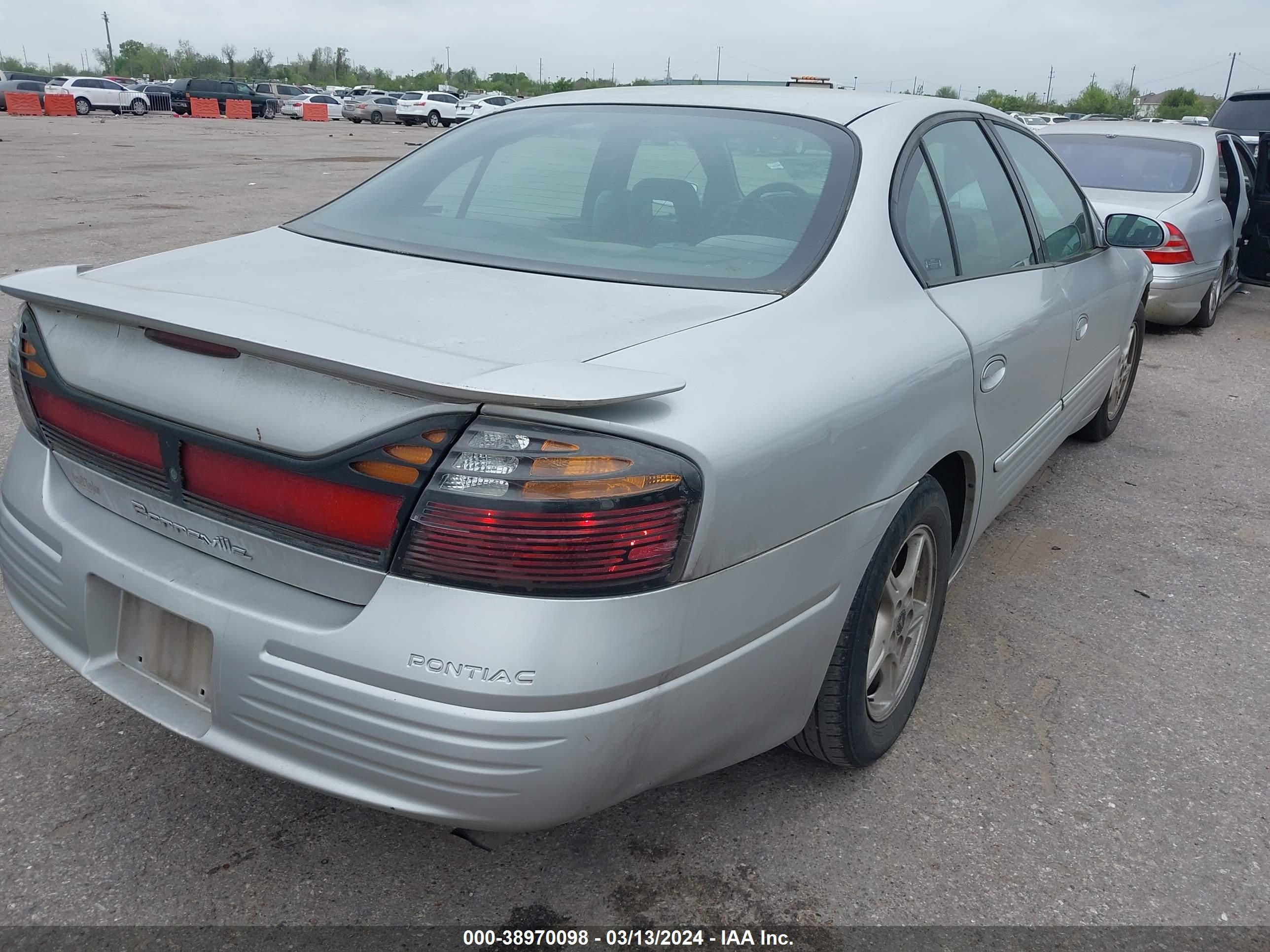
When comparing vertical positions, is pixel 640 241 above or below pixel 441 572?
above

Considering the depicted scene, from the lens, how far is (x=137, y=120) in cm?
3781

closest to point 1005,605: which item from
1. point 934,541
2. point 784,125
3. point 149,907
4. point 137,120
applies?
point 934,541

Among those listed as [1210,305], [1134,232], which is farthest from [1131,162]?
[1134,232]

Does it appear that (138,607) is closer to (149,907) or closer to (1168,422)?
(149,907)

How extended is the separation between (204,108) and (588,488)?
47052mm

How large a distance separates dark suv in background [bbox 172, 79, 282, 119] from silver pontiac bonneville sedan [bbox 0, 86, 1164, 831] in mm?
45940

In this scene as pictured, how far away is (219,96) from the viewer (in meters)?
44.3

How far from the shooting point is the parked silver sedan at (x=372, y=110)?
42.8 m

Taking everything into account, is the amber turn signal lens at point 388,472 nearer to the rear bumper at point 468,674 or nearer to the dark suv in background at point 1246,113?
the rear bumper at point 468,674

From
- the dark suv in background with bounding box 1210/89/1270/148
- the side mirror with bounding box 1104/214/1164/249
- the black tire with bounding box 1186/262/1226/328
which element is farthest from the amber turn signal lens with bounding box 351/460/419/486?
the dark suv in background with bounding box 1210/89/1270/148

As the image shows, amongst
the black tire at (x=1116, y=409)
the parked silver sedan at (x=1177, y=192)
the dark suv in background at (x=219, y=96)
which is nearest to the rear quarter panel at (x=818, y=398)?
the black tire at (x=1116, y=409)

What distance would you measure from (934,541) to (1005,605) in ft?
3.35

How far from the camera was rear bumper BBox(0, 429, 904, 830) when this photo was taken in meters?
1.64

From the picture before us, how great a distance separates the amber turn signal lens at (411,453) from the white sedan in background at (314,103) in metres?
46.8
